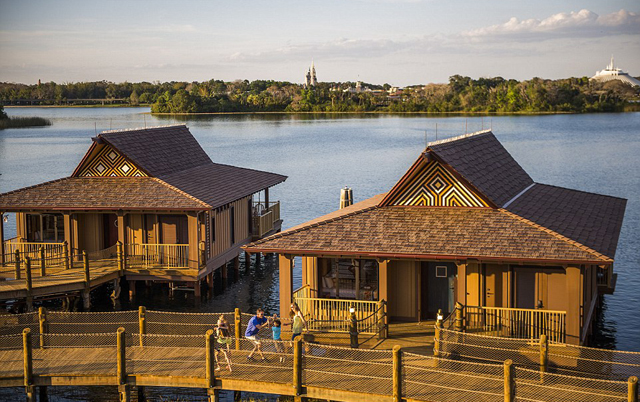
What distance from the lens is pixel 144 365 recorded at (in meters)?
24.5

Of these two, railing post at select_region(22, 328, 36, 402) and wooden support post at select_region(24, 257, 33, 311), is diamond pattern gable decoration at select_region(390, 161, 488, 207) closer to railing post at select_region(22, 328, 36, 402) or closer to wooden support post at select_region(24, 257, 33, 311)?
railing post at select_region(22, 328, 36, 402)

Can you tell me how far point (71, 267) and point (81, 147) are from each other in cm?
11540

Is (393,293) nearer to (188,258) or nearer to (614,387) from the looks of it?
(614,387)

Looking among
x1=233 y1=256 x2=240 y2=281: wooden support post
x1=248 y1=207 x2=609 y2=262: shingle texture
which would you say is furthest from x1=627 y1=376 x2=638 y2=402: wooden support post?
x1=233 y1=256 x2=240 y2=281: wooden support post

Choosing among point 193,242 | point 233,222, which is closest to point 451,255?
point 193,242

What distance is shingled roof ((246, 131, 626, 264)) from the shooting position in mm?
26469

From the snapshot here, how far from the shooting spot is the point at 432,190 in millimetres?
29516

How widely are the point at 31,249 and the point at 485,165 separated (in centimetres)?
2022

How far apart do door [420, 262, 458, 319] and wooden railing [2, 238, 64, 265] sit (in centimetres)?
1756

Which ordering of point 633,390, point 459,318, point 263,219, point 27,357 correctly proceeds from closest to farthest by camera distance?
point 633,390, point 27,357, point 459,318, point 263,219

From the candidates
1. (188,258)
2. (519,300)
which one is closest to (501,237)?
(519,300)

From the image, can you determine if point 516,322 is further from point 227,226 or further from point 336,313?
point 227,226

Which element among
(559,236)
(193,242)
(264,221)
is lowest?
(264,221)

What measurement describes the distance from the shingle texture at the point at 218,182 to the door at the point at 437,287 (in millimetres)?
11858
